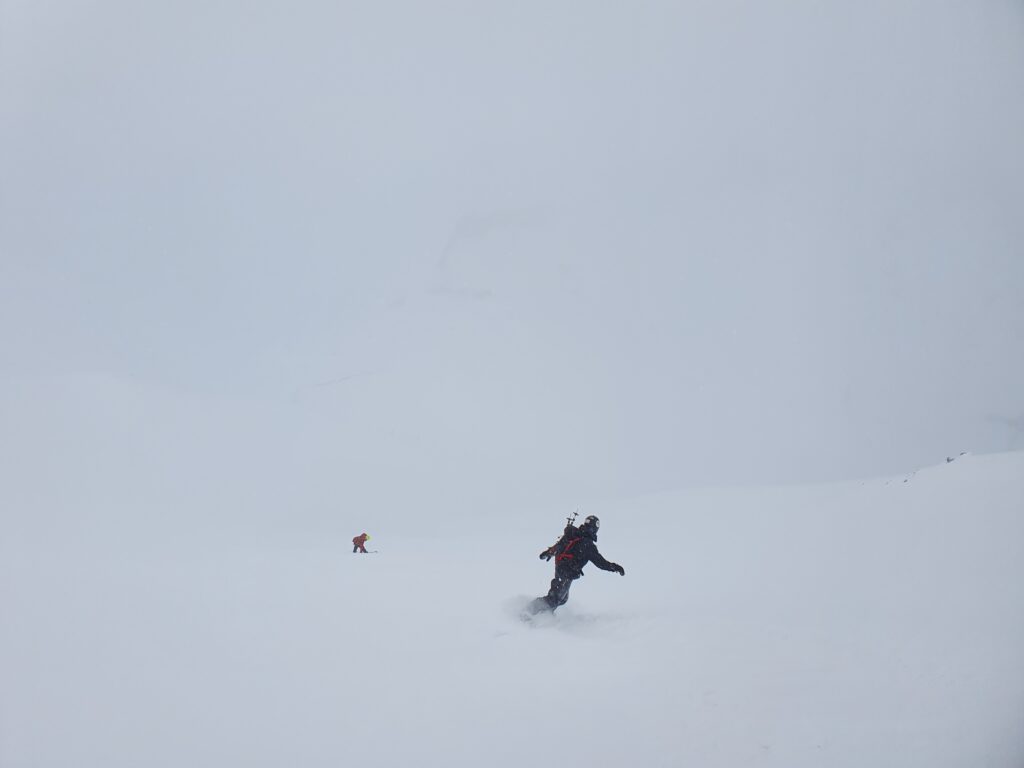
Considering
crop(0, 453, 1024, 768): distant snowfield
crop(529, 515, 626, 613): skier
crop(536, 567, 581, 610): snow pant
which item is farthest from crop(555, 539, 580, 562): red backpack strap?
crop(0, 453, 1024, 768): distant snowfield

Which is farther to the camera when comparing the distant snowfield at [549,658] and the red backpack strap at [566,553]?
the red backpack strap at [566,553]

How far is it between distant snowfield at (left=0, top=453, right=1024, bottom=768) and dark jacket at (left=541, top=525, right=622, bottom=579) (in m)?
0.55

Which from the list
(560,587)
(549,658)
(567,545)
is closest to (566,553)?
(567,545)

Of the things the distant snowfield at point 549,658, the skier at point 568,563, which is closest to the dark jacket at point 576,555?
the skier at point 568,563

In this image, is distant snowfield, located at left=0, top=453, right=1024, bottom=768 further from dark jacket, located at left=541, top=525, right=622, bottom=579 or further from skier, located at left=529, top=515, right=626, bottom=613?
dark jacket, located at left=541, top=525, right=622, bottom=579

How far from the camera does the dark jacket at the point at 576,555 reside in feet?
26.6

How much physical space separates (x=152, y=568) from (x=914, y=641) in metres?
9.48

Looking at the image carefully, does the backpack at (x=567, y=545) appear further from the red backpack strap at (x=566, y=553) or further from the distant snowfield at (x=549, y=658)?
the distant snowfield at (x=549, y=658)

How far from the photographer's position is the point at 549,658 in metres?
6.95

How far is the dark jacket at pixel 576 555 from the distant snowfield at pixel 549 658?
0.55 meters

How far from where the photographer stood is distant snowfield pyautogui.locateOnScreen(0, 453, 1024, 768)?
564 cm

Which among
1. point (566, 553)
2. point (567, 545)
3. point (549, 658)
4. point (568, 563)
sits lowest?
point (549, 658)

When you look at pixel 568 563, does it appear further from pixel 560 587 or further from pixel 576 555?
pixel 560 587

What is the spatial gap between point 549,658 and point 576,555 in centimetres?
148
